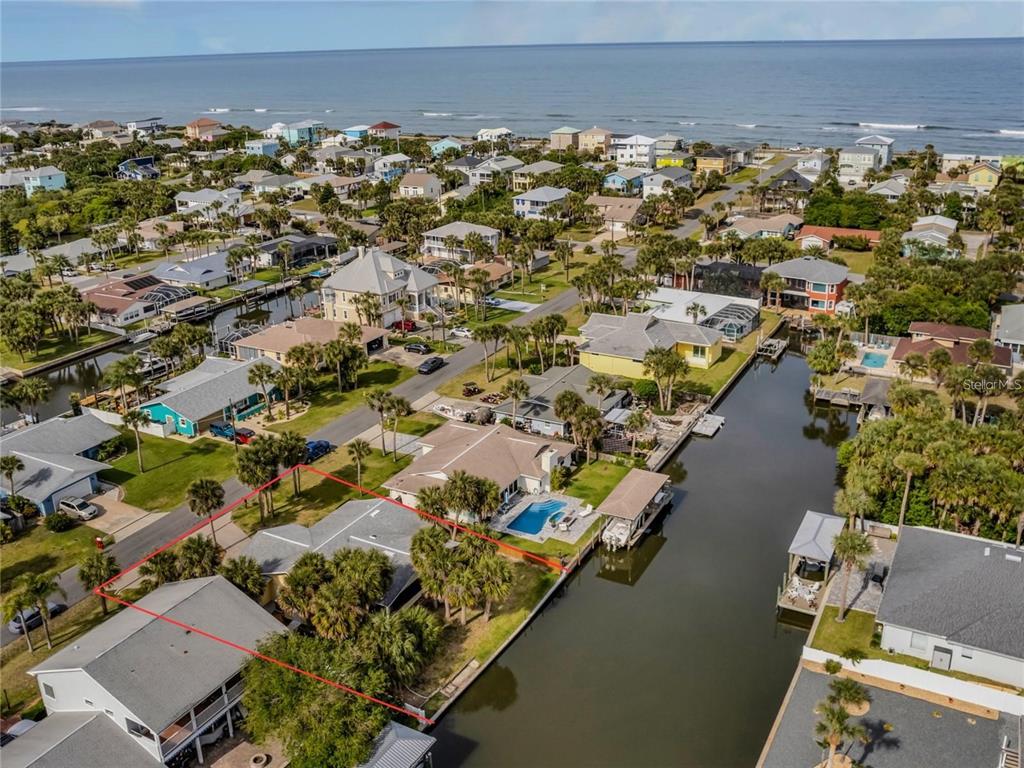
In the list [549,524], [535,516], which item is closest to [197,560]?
[535,516]

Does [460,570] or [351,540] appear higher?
[460,570]

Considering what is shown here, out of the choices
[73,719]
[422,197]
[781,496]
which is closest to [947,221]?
[781,496]

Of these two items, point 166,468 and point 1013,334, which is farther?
point 1013,334

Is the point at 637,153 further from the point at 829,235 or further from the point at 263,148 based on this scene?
the point at 263,148

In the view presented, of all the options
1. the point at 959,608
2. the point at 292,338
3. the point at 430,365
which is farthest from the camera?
the point at 292,338

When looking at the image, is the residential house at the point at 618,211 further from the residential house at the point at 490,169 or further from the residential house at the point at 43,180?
the residential house at the point at 43,180

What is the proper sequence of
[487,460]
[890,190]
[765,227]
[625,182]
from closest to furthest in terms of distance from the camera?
[487,460]
[765,227]
[890,190]
[625,182]

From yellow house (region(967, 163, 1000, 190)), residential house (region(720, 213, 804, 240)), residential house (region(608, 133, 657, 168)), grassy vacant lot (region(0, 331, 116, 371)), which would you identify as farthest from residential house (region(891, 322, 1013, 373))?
residential house (region(608, 133, 657, 168))

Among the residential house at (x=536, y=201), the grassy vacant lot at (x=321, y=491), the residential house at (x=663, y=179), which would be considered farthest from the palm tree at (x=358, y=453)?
the residential house at (x=663, y=179)
